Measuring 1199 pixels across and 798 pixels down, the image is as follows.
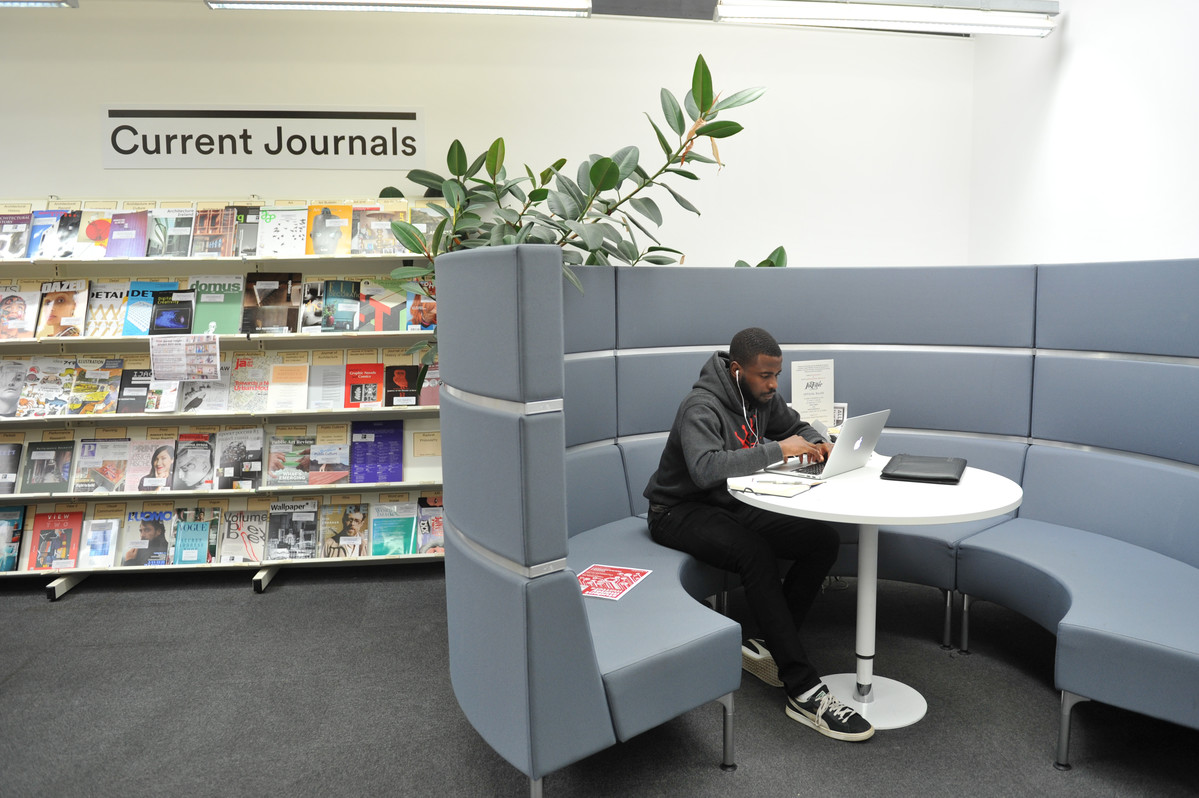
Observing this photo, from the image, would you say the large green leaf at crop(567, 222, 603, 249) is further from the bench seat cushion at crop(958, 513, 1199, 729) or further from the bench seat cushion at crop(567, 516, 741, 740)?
the bench seat cushion at crop(958, 513, 1199, 729)

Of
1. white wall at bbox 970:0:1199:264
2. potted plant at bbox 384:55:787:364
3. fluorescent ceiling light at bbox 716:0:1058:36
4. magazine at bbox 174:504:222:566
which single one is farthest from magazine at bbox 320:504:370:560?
white wall at bbox 970:0:1199:264

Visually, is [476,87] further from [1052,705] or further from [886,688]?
[1052,705]

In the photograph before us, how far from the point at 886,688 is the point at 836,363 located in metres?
1.50

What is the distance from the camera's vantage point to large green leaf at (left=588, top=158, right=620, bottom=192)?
3129 millimetres

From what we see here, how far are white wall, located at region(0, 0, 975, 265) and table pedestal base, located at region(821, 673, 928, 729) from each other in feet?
8.07

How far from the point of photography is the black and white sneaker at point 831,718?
2.37m

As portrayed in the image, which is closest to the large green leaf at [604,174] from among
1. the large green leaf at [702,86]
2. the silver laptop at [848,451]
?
the large green leaf at [702,86]

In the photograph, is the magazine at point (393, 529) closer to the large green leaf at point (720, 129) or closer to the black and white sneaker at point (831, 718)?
the black and white sneaker at point (831, 718)

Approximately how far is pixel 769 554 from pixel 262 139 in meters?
3.42

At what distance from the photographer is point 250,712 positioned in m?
2.65

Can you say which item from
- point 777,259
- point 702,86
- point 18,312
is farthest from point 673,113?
point 18,312

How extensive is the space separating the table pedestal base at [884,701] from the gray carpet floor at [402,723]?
1.7 inches

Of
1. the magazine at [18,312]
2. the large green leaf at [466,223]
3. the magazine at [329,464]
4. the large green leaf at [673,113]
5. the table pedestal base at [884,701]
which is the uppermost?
the large green leaf at [673,113]

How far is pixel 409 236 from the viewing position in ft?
11.3
